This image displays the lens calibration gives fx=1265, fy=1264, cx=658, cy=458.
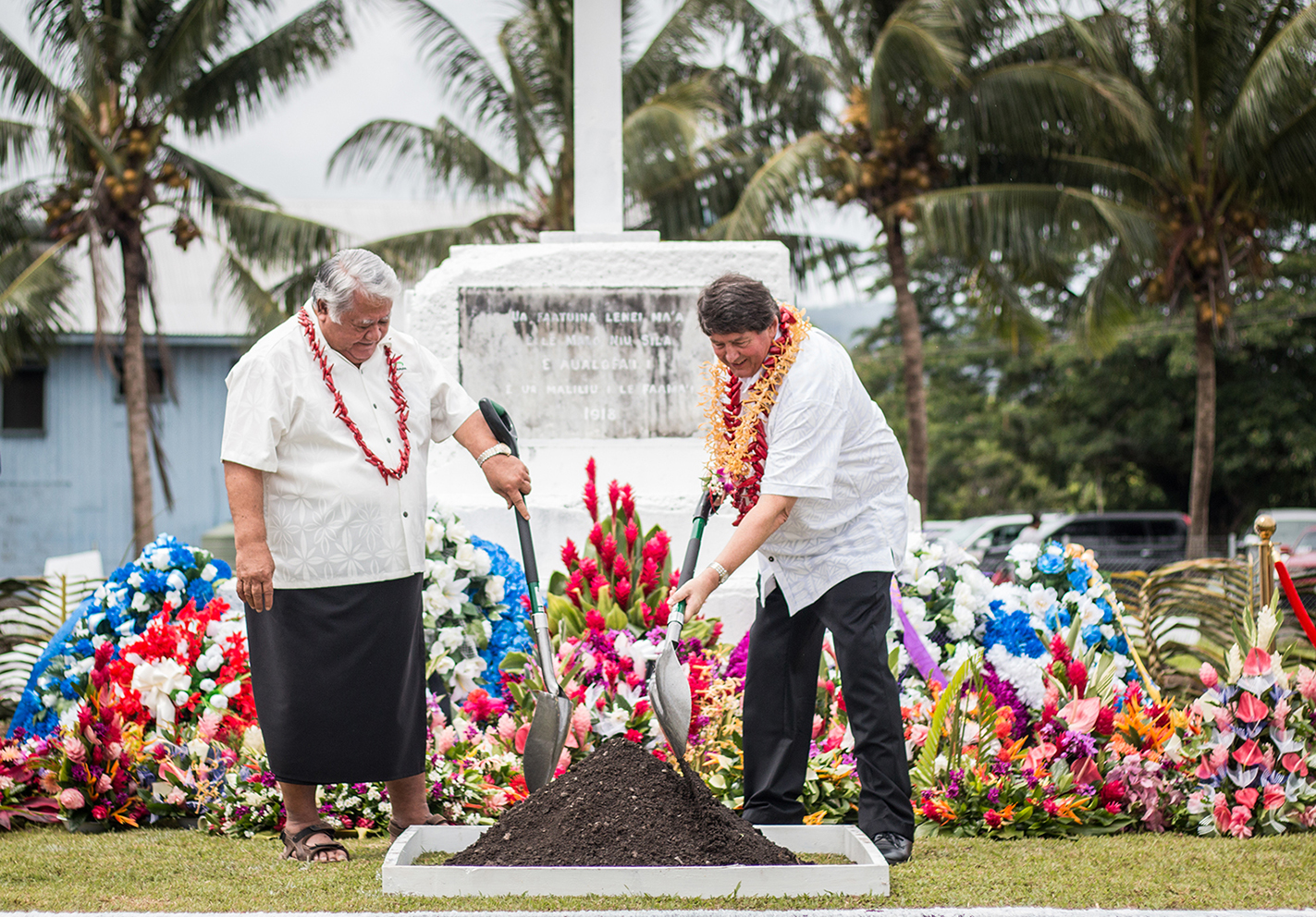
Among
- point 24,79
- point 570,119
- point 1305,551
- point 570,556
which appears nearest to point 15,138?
point 24,79

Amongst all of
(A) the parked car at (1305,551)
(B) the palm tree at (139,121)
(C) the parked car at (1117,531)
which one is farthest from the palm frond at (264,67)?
(A) the parked car at (1305,551)

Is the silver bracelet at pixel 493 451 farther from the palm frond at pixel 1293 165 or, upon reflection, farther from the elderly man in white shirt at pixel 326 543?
the palm frond at pixel 1293 165

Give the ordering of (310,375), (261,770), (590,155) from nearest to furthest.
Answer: (310,375) < (261,770) < (590,155)

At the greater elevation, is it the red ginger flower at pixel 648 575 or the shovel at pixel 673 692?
the red ginger flower at pixel 648 575

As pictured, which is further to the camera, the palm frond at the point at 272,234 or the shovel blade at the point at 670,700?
the palm frond at the point at 272,234

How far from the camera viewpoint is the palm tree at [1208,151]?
1227 cm

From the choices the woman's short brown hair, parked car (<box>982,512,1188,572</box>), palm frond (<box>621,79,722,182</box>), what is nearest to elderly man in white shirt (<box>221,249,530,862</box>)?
the woman's short brown hair

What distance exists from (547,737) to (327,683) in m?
0.61

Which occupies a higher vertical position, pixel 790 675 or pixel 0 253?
pixel 0 253

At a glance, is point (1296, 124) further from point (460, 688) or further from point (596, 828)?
point (596, 828)

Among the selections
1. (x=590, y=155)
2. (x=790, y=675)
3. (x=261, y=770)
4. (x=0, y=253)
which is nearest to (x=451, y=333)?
(x=590, y=155)

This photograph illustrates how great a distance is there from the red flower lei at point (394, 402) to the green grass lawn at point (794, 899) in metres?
1.07

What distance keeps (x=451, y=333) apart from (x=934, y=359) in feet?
80.6

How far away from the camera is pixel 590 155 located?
686 cm
